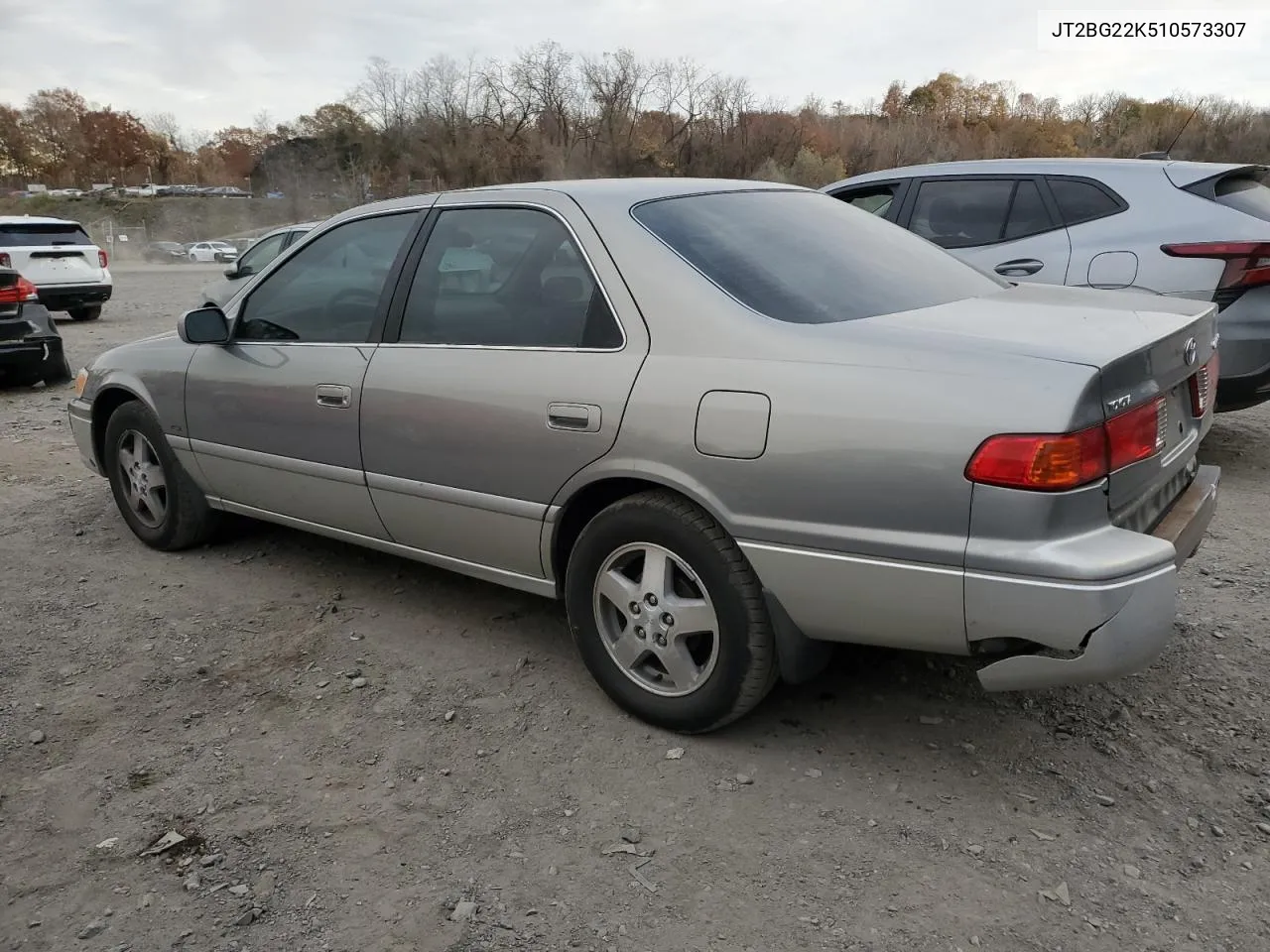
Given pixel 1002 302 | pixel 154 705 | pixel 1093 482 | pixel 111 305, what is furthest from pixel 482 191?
pixel 111 305

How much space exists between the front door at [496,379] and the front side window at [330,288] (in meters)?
0.19

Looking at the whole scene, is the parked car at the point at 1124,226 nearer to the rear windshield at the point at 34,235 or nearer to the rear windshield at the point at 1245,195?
the rear windshield at the point at 1245,195

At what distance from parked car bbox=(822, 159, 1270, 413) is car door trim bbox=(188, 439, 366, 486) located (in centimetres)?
350

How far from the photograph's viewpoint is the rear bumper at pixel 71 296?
1491 cm

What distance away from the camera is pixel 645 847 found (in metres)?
2.50

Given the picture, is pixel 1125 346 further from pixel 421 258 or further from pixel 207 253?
pixel 207 253

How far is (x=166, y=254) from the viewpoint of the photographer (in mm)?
45219

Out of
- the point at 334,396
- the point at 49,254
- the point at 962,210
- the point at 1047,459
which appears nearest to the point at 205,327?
the point at 334,396

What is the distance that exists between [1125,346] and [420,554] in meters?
2.37

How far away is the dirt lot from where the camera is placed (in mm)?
2250

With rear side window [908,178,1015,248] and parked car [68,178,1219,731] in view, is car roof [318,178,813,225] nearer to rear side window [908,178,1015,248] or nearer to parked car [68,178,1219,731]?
parked car [68,178,1219,731]

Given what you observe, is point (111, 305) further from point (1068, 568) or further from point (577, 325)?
point (1068, 568)

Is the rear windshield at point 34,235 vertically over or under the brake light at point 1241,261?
over

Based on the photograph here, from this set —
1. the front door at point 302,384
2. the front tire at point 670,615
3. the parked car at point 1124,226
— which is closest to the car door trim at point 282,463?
the front door at point 302,384
